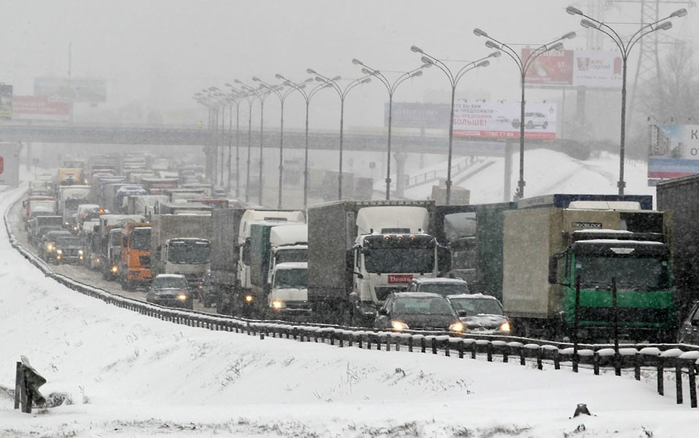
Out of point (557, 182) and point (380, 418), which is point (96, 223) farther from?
point (380, 418)

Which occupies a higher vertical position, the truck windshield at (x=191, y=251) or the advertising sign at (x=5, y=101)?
the advertising sign at (x=5, y=101)

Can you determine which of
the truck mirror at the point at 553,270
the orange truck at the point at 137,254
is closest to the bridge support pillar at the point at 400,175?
the orange truck at the point at 137,254

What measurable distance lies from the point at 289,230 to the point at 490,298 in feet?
46.3

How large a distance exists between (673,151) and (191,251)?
2935 centimetres

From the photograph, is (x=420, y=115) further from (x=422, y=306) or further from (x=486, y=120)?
(x=422, y=306)

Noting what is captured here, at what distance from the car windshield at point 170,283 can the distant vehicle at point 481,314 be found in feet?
77.5

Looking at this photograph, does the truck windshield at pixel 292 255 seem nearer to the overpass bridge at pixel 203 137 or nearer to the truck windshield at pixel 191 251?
the truck windshield at pixel 191 251

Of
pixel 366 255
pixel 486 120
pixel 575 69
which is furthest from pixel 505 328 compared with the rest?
pixel 575 69

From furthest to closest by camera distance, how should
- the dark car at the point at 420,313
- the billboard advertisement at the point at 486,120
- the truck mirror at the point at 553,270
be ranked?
the billboard advertisement at the point at 486,120 < the dark car at the point at 420,313 < the truck mirror at the point at 553,270

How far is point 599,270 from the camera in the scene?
84.3 ft

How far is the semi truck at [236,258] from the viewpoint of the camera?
47500 mm

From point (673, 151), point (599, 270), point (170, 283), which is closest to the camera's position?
point (599, 270)

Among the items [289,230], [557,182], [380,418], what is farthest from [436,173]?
[380,418]

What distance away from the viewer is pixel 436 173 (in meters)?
172
